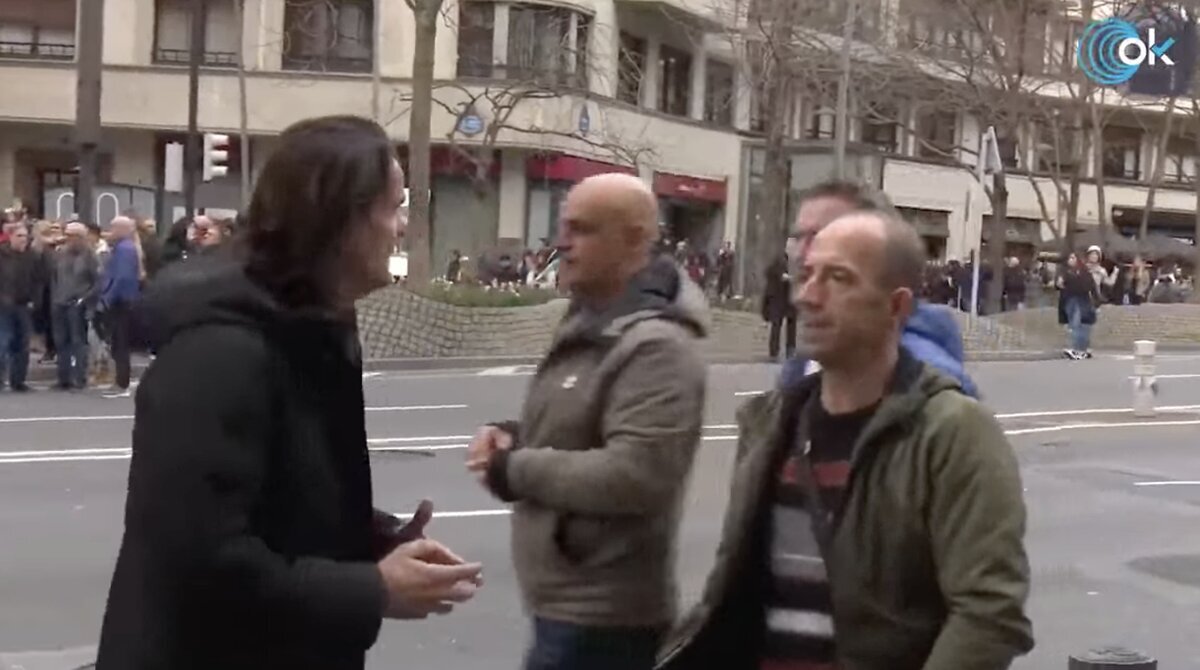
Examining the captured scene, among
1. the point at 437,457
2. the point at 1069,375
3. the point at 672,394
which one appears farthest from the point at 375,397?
the point at 672,394

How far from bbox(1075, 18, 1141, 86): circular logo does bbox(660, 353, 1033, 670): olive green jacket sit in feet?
74.2

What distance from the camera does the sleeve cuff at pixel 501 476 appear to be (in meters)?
3.87

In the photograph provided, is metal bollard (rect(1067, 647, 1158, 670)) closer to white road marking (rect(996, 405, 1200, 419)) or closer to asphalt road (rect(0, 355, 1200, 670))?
asphalt road (rect(0, 355, 1200, 670))

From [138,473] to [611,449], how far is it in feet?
4.37

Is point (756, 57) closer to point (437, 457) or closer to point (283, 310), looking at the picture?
point (437, 457)

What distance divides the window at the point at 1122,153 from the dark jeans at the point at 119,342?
56260mm

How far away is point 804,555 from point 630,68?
45.2m

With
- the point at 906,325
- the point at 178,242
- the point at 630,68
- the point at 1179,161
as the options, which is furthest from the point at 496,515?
the point at 1179,161

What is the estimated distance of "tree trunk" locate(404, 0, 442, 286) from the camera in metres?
26.0

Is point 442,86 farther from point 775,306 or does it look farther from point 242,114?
point 775,306

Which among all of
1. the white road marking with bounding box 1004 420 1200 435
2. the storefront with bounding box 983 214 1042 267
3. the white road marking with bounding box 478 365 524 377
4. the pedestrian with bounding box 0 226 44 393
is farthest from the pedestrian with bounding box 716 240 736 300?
the pedestrian with bounding box 0 226 44 393

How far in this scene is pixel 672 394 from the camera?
382cm

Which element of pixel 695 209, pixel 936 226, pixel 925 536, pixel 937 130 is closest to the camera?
pixel 925 536

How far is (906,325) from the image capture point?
12.0 ft
